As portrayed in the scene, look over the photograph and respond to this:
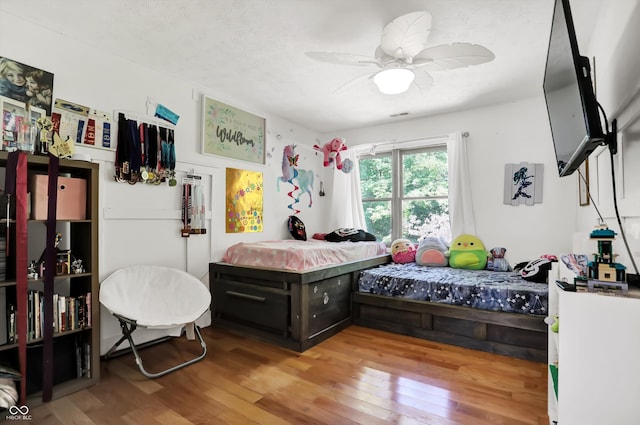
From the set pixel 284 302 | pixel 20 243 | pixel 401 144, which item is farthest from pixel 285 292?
pixel 401 144

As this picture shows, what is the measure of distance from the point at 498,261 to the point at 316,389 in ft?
8.18

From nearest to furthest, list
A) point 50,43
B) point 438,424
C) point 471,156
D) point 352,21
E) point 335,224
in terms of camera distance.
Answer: point 438,424 → point 352,21 → point 50,43 → point 471,156 → point 335,224

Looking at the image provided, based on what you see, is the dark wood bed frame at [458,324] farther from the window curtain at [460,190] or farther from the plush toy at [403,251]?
the window curtain at [460,190]

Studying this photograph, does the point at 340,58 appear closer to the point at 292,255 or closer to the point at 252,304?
the point at 292,255

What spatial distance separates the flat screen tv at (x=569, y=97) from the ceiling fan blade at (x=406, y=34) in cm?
68

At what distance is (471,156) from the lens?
383cm

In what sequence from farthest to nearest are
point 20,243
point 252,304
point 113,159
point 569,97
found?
point 252,304
point 113,159
point 20,243
point 569,97

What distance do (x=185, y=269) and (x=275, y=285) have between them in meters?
0.90

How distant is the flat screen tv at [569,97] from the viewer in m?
1.03

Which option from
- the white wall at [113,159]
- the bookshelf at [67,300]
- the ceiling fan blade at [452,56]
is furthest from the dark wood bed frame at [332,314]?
the ceiling fan blade at [452,56]

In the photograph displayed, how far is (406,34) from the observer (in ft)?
6.35

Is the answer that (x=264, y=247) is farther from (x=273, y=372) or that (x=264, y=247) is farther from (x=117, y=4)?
(x=117, y=4)

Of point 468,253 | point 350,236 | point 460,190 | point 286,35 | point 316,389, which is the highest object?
point 286,35

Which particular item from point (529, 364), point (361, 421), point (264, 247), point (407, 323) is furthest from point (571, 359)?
A: point (264, 247)
